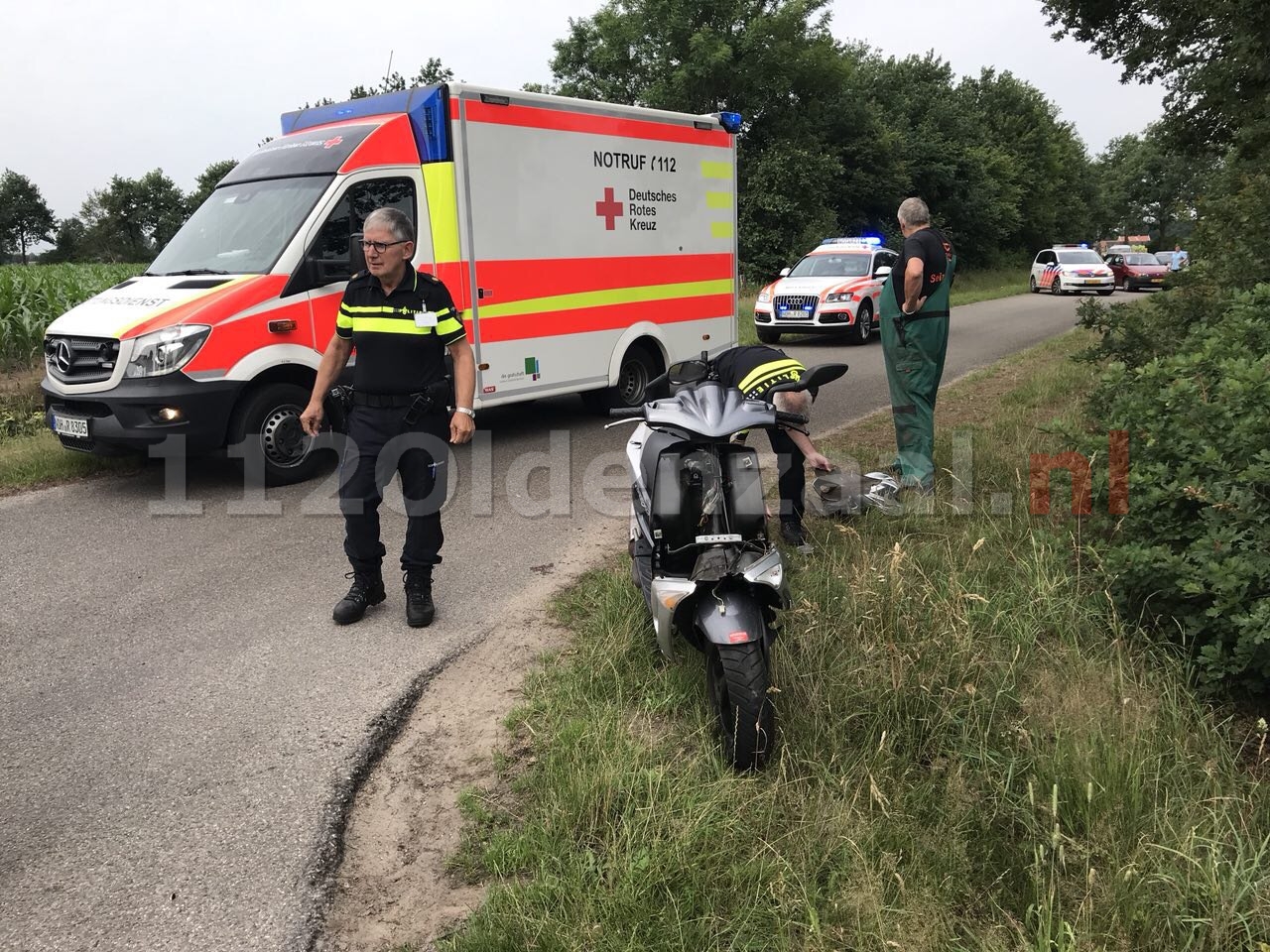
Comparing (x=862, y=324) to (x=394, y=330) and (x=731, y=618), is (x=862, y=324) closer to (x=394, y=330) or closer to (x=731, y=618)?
(x=394, y=330)

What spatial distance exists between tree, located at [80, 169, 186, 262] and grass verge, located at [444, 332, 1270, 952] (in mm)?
85034

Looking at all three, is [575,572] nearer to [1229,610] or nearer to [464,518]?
[464,518]

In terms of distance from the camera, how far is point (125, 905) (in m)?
2.68

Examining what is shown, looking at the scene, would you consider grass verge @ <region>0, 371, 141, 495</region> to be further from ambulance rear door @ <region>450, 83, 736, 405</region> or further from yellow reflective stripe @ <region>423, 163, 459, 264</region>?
ambulance rear door @ <region>450, 83, 736, 405</region>

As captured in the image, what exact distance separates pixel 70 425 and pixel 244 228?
6.35 feet

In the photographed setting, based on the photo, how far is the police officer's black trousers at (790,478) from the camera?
526 centimetres

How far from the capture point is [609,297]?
353 inches

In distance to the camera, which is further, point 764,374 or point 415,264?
point 415,264

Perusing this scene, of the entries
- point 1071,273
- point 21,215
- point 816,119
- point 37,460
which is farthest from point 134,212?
point 37,460

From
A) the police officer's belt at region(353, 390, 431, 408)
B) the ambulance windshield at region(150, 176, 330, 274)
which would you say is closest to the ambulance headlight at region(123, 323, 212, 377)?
the ambulance windshield at region(150, 176, 330, 274)

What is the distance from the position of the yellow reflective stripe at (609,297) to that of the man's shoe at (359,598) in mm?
3506

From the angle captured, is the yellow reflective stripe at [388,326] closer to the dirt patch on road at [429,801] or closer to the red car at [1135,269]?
the dirt patch on road at [429,801]

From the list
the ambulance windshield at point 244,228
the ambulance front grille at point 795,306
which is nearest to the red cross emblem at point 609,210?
the ambulance windshield at point 244,228

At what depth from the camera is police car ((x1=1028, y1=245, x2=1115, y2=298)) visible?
30969 mm
